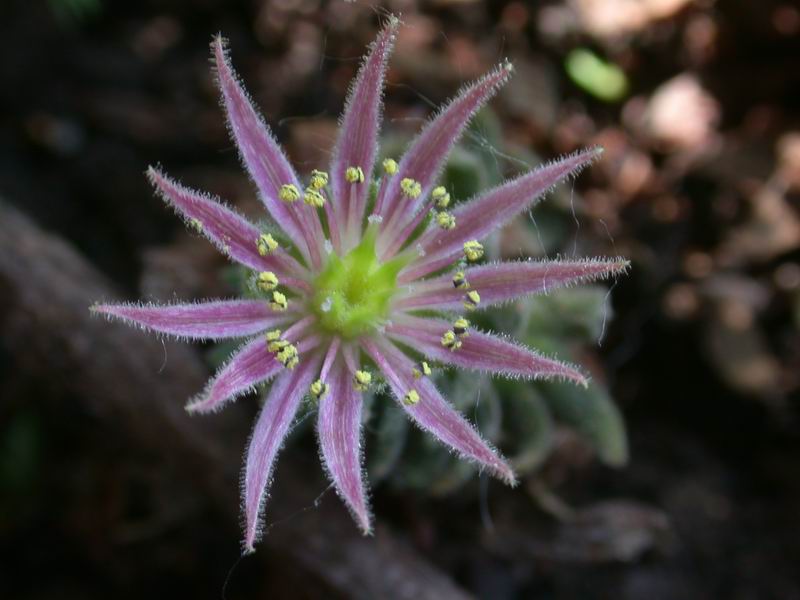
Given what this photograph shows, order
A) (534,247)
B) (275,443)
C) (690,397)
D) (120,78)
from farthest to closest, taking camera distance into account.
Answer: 1. (120,78)
2. (690,397)
3. (534,247)
4. (275,443)

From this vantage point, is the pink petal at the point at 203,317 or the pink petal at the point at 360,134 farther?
the pink petal at the point at 360,134

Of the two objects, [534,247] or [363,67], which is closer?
[363,67]

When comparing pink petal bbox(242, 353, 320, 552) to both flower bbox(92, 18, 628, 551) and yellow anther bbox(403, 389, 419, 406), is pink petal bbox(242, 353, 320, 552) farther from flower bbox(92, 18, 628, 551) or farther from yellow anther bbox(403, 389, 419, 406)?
yellow anther bbox(403, 389, 419, 406)

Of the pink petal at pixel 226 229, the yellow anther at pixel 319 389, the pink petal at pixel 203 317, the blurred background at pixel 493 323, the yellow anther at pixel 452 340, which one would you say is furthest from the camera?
the blurred background at pixel 493 323

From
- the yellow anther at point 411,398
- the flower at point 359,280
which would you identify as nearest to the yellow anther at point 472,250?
the flower at point 359,280

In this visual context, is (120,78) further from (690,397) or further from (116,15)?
(690,397)

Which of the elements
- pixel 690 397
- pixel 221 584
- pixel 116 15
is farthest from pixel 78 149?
pixel 690 397

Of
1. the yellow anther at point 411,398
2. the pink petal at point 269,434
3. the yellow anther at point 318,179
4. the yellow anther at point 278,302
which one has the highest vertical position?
the yellow anther at point 318,179

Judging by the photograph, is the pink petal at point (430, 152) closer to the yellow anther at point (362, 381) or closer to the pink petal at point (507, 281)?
the pink petal at point (507, 281)
